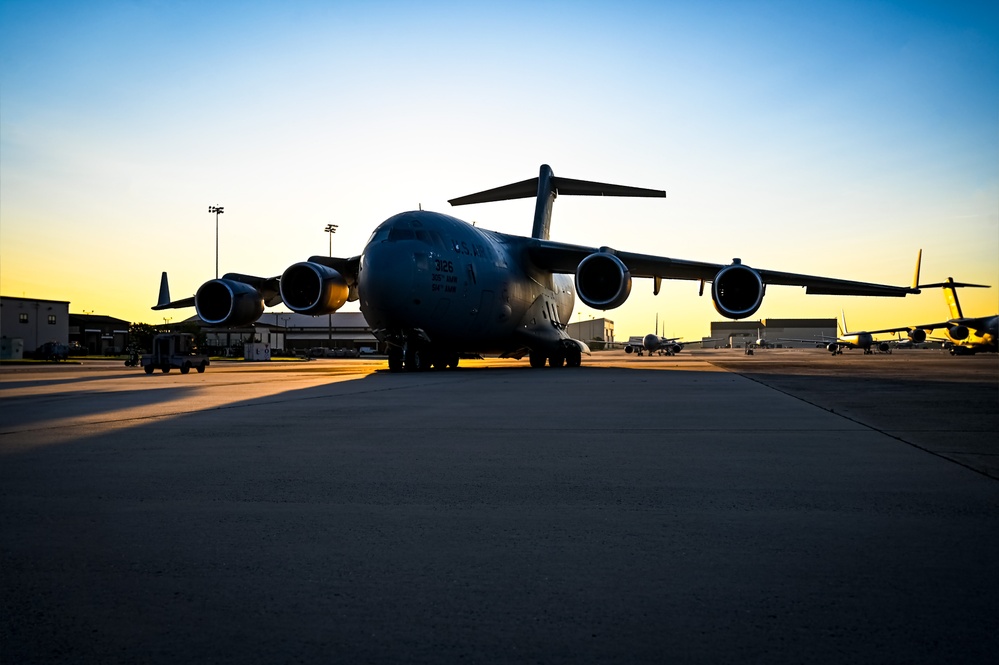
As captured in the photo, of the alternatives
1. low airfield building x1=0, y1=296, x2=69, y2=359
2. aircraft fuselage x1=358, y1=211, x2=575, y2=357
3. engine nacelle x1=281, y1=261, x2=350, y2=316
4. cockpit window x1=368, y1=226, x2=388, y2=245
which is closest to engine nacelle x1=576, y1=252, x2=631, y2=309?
aircraft fuselage x1=358, y1=211, x2=575, y2=357

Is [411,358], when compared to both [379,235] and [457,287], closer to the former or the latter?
[457,287]

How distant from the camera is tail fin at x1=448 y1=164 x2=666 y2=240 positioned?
27.8 m

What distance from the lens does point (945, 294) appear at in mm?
53438

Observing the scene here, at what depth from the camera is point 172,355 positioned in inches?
871

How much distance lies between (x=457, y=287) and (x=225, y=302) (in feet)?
21.6

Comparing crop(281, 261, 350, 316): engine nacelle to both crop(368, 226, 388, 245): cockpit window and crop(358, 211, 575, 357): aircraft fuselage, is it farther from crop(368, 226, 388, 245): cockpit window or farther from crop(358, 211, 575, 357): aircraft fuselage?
crop(368, 226, 388, 245): cockpit window

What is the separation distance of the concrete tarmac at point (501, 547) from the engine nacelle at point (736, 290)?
46.2 feet

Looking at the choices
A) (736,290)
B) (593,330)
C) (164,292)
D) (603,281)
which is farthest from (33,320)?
(593,330)

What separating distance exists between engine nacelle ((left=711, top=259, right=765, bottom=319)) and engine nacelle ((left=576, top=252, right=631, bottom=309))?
253 centimetres

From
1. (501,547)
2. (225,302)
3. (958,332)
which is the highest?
(225,302)

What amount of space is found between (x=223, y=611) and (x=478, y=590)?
0.76 m

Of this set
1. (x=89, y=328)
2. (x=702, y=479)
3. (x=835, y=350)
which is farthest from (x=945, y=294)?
(x=89, y=328)

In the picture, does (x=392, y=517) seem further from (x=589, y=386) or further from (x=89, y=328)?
(x=89, y=328)

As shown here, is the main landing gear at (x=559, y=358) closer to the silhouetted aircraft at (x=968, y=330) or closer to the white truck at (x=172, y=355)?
the white truck at (x=172, y=355)
